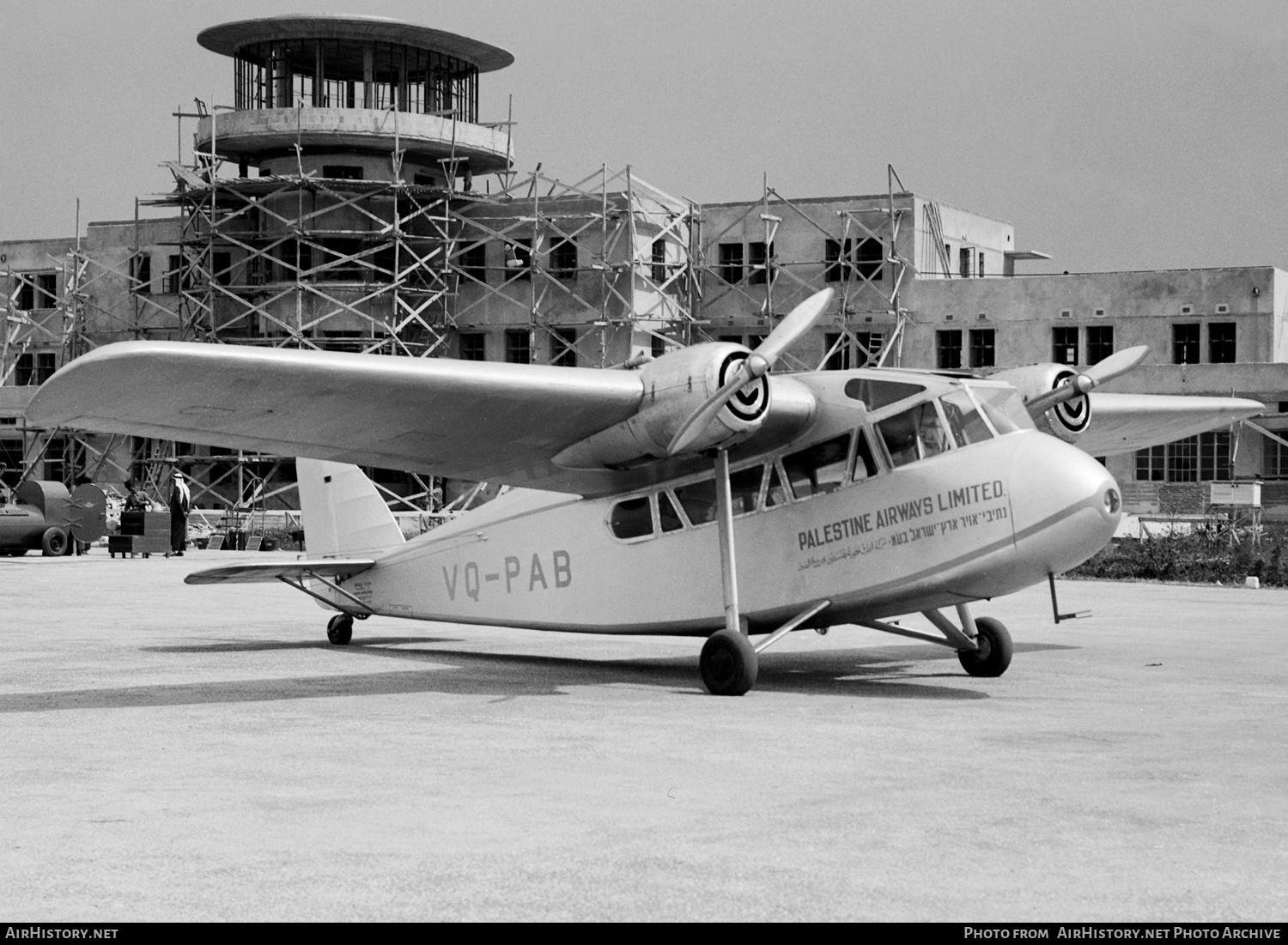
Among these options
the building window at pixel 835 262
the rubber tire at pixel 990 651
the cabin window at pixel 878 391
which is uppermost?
the building window at pixel 835 262

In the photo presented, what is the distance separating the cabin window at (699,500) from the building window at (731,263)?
4468 cm

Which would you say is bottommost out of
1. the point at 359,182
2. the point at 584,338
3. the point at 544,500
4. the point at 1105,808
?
the point at 1105,808

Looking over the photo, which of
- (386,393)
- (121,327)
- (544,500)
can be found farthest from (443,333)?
(386,393)

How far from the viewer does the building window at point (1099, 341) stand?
57.2 metres

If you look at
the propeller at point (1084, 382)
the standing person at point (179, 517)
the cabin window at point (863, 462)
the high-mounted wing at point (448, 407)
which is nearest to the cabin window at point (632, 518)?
the high-mounted wing at point (448, 407)

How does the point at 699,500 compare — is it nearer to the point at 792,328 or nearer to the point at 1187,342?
the point at 792,328

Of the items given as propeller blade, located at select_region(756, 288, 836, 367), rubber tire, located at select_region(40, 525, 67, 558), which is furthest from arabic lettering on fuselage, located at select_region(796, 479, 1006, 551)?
rubber tire, located at select_region(40, 525, 67, 558)

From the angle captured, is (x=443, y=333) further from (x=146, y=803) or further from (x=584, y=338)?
(x=146, y=803)

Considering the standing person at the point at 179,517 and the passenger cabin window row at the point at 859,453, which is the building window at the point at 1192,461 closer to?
the standing person at the point at 179,517

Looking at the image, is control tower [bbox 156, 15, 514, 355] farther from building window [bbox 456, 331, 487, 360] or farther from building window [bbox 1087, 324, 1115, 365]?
building window [bbox 1087, 324, 1115, 365]

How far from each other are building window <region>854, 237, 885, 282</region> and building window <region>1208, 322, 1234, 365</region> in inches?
443

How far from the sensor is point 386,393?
1405 cm
